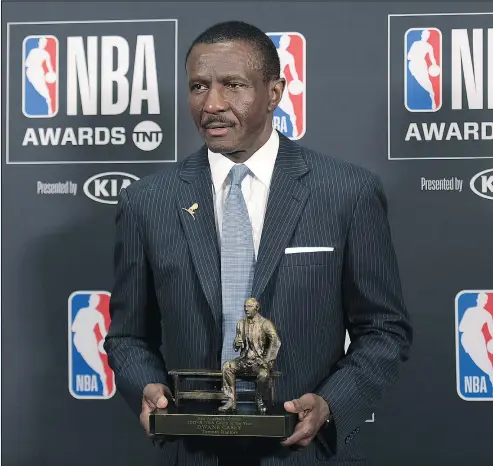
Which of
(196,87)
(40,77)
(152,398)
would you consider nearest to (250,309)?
(152,398)

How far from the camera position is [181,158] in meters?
2.92

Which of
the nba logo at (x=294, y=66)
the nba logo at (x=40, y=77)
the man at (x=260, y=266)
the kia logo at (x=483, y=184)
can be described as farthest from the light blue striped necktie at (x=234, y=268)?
the nba logo at (x=40, y=77)

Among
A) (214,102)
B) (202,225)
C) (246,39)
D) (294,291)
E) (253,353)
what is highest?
(246,39)

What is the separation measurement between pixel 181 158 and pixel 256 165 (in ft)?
2.90

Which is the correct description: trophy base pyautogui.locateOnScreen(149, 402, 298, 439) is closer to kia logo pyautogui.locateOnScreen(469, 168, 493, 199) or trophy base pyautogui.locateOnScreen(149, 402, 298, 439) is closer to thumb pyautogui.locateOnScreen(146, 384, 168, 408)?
thumb pyautogui.locateOnScreen(146, 384, 168, 408)

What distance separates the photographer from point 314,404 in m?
1.81

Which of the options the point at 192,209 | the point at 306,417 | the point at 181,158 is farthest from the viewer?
the point at 181,158

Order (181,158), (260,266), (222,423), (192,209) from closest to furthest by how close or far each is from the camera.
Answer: (222,423) → (260,266) → (192,209) → (181,158)

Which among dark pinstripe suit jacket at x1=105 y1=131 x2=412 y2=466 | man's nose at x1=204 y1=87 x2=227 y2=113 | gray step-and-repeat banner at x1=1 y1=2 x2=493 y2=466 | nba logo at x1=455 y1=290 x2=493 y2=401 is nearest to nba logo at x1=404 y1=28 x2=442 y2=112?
gray step-and-repeat banner at x1=1 y1=2 x2=493 y2=466

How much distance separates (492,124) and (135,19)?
1.10m

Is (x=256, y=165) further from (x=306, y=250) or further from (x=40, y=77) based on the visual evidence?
(x=40, y=77)

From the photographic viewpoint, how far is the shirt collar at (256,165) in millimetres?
2061

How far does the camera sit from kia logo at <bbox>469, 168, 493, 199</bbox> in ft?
9.16

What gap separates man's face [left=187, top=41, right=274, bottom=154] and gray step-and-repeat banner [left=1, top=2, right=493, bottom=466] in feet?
2.94
